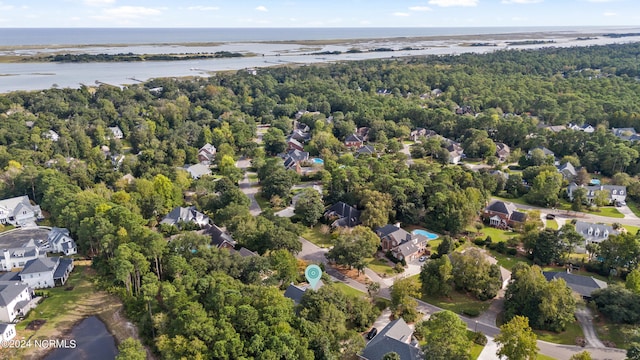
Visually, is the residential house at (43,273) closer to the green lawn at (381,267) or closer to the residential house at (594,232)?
the green lawn at (381,267)

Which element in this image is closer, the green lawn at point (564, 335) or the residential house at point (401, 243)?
the green lawn at point (564, 335)

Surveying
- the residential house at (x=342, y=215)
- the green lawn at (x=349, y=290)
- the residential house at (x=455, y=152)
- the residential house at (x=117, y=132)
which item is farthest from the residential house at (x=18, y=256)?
the residential house at (x=455, y=152)

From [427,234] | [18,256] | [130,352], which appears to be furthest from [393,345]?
[18,256]

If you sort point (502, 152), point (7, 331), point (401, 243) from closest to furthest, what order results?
1. point (7, 331)
2. point (401, 243)
3. point (502, 152)

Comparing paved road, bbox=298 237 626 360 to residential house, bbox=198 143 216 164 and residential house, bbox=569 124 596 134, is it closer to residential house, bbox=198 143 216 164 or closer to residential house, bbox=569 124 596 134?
residential house, bbox=198 143 216 164

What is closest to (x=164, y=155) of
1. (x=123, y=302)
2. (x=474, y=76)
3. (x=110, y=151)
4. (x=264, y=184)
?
(x=110, y=151)

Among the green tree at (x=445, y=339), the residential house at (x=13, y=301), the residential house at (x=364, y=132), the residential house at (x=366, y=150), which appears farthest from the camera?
the residential house at (x=364, y=132)

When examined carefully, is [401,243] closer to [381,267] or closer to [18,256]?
[381,267]
